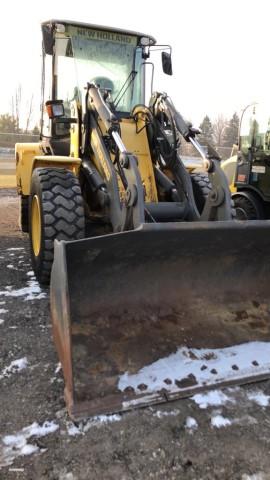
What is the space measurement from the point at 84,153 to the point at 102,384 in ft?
9.66

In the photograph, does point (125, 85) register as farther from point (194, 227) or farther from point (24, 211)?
point (194, 227)

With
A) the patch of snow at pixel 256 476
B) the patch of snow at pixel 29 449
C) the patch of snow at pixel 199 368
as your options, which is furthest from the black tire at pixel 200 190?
the patch of snow at pixel 29 449

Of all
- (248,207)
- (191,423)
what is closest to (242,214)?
(248,207)

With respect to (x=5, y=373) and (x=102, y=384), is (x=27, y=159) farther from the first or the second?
(x=102, y=384)

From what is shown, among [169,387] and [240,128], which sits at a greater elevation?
[240,128]

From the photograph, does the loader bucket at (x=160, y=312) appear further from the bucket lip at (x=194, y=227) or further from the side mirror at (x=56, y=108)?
the side mirror at (x=56, y=108)

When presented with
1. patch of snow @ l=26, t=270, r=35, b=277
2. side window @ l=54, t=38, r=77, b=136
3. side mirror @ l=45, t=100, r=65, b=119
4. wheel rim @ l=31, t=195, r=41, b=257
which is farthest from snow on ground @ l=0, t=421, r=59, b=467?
side window @ l=54, t=38, r=77, b=136

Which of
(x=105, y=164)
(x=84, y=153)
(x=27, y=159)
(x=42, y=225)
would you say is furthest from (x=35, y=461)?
(x=27, y=159)

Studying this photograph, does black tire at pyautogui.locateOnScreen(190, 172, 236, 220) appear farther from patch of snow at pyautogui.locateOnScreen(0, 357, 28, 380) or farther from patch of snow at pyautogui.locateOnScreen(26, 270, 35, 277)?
patch of snow at pyautogui.locateOnScreen(0, 357, 28, 380)

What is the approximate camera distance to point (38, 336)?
11.5 ft

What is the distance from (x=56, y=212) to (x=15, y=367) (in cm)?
156

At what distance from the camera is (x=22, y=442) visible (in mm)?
2318

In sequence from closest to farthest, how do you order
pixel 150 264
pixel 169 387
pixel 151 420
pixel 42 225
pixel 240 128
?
pixel 151 420
pixel 169 387
pixel 150 264
pixel 42 225
pixel 240 128

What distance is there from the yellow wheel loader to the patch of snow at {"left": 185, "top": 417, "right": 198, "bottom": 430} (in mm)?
204
